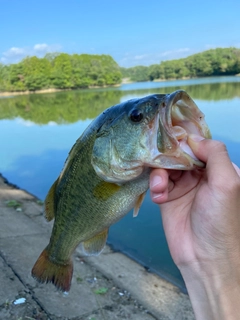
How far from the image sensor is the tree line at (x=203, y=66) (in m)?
86.6

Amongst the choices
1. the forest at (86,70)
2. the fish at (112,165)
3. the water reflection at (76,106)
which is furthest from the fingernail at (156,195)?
the forest at (86,70)

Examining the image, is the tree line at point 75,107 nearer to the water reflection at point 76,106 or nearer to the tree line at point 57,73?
the water reflection at point 76,106

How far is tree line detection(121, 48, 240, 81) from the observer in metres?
86.6

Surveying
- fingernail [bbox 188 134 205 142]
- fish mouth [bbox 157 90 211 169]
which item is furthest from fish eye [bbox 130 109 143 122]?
Result: fingernail [bbox 188 134 205 142]

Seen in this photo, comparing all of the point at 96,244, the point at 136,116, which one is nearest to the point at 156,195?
the point at 136,116

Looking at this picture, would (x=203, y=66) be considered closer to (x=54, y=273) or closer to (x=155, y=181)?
(x=54, y=273)

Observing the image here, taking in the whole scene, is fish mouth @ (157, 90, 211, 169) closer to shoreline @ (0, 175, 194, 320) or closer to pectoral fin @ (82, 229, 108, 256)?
pectoral fin @ (82, 229, 108, 256)

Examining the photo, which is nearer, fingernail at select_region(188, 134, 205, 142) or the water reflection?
fingernail at select_region(188, 134, 205, 142)

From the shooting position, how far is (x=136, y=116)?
1695mm

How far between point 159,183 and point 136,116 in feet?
1.22

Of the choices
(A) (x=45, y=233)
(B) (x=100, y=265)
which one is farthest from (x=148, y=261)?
(A) (x=45, y=233)

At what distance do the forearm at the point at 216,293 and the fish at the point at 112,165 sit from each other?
21.6 inches

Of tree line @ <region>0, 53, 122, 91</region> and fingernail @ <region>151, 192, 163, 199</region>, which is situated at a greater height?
tree line @ <region>0, 53, 122, 91</region>

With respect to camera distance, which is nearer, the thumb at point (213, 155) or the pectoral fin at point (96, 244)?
the thumb at point (213, 155)
